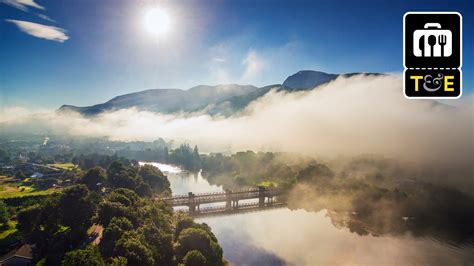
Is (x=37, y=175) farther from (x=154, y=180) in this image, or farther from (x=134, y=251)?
(x=134, y=251)

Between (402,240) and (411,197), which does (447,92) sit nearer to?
(402,240)

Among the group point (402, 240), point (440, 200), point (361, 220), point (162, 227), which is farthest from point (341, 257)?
point (440, 200)

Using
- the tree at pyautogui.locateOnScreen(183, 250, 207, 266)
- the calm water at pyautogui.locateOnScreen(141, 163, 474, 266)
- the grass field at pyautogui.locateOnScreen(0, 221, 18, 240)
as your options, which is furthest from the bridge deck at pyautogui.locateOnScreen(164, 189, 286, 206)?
the tree at pyautogui.locateOnScreen(183, 250, 207, 266)

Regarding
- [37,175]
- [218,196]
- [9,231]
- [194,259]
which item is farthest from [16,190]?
[194,259]

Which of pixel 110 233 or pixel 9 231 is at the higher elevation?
pixel 110 233

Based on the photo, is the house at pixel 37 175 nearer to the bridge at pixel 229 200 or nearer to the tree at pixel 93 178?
the tree at pixel 93 178

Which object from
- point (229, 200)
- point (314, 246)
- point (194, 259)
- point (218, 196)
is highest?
point (194, 259)

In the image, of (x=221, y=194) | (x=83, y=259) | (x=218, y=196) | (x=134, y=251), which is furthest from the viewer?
(x=218, y=196)
